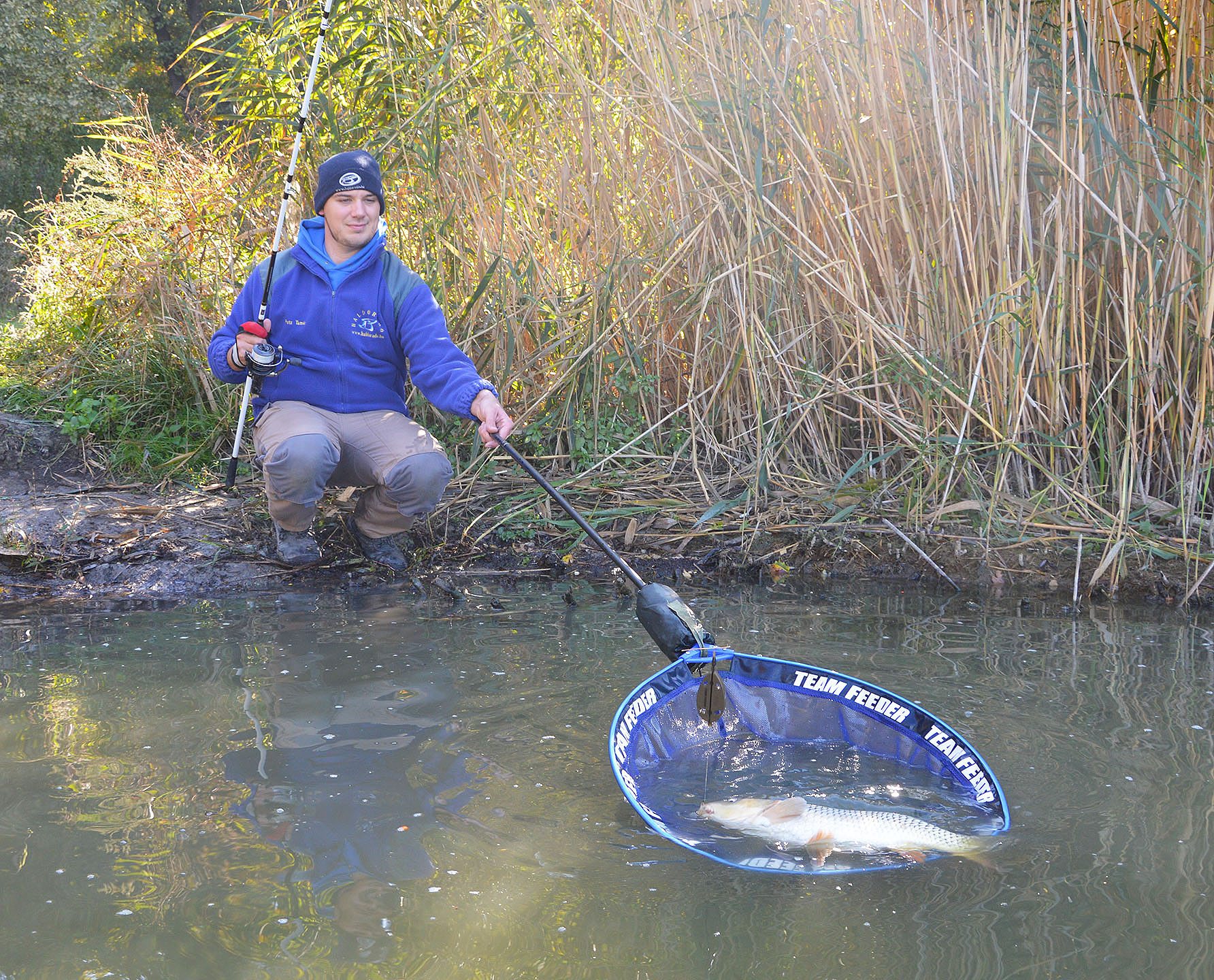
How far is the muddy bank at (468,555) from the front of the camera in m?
3.58

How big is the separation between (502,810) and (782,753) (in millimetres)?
639

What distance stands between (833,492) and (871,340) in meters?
0.54

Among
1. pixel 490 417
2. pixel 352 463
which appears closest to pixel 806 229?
pixel 490 417

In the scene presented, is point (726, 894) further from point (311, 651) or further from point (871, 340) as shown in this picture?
point (871, 340)

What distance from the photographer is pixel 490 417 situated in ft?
10.5

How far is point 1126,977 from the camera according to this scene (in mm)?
1544

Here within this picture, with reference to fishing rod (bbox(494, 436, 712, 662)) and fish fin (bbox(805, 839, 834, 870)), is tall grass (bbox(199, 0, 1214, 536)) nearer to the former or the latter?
fishing rod (bbox(494, 436, 712, 662))

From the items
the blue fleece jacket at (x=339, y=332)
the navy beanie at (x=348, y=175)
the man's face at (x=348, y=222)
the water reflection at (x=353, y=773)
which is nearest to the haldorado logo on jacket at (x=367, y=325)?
the blue fleece jacket at (x=339, y=332)

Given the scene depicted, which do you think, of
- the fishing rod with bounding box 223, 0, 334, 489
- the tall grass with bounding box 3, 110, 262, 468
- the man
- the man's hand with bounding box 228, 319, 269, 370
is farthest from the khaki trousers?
the tall grass with bounding box 3, 110, 262, 468

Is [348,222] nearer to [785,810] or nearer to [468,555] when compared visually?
[468,555]

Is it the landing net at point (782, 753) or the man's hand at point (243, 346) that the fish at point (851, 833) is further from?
the man's hand at point (243, 346)

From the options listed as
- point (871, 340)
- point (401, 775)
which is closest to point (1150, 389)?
point (871, 340)

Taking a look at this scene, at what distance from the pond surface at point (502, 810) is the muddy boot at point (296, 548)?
17.3 inches

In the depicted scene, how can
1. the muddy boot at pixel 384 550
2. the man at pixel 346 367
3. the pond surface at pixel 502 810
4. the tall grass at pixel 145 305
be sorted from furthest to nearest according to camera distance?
A: the tall grass at pixel 145 305, the muddy boot at pixel 384 550, the man at pixel 346 367, the pond surface at pixel 502 810
